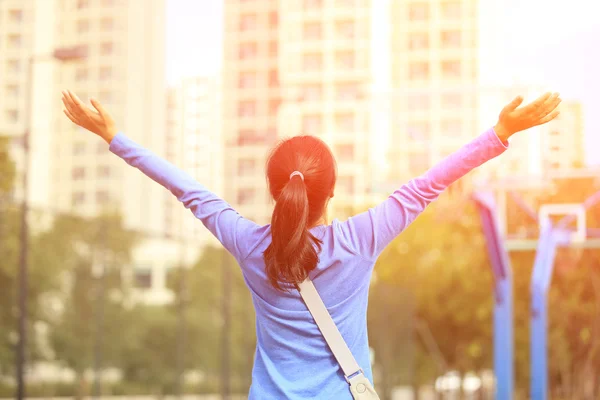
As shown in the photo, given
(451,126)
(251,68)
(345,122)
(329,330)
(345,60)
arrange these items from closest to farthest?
(329,330) < (345,122) < (345,60) < (451,126) < (251,68)

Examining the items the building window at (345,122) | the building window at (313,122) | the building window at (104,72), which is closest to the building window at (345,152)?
the building window at (345,122)

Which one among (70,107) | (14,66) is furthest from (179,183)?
(14,66)

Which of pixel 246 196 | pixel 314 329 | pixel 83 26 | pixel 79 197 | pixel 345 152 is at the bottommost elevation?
pixel 314 329

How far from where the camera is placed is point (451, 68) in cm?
8950

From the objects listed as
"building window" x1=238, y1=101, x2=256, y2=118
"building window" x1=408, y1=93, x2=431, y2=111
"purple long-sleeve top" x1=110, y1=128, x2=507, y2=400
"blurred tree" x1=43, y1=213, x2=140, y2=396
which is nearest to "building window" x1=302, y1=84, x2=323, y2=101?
"building window" x1=408, y1=93, x2=431, y2=111

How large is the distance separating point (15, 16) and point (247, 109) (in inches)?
868

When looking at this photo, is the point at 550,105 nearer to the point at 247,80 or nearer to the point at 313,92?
the point at 313,92

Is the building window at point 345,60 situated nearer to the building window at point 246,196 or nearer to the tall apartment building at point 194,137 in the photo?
the building window at point 246,196

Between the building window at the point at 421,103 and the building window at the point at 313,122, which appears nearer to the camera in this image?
the building window at the point at 313,122

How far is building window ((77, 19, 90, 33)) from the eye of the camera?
93.1 m

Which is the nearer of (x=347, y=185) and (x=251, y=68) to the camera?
(x=347, y=185)

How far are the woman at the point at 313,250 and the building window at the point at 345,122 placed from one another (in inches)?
3210

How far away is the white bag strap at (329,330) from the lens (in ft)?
9.19

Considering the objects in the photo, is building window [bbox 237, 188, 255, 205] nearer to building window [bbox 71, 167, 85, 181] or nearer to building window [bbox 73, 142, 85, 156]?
building window [bbox 71, 167, 85, 181]
